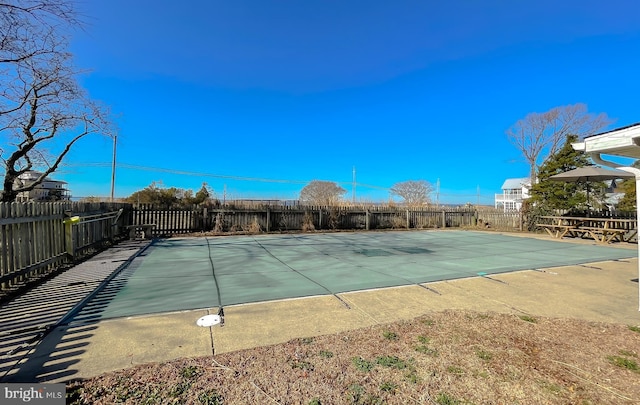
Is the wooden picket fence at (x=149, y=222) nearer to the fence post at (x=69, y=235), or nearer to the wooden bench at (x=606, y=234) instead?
the fence post at (x=69, y=235)

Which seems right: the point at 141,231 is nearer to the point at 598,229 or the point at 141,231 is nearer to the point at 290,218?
the point at 290,218

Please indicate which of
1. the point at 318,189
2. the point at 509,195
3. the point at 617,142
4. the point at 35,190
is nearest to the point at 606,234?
the point at 617,142

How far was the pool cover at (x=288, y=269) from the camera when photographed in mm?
3967

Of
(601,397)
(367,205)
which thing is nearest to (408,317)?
(601,397)

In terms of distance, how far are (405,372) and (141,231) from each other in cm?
1177

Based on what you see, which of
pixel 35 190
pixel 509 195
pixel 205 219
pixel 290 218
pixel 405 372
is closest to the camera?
pixel 405 372

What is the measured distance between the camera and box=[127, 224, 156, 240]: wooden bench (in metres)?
10.5

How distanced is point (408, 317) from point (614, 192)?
35587 mm

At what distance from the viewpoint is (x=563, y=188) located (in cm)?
1352

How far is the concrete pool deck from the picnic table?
6.89 meters

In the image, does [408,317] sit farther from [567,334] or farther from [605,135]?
[605,135]

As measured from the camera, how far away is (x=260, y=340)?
271 centimetres

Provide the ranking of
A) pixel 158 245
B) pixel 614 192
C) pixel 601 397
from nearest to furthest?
pixel 601 397
pixel 158 245
pixel 614 192

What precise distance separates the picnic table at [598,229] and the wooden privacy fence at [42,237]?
604 inches
